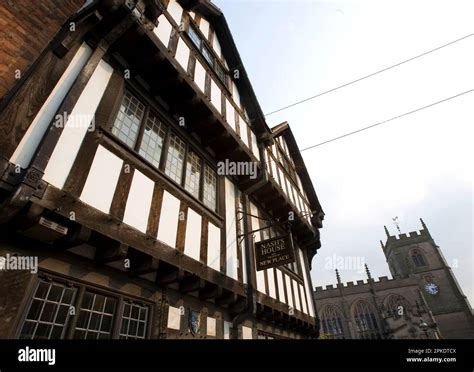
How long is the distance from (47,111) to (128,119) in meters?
1.57

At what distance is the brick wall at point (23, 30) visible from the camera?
3.52m

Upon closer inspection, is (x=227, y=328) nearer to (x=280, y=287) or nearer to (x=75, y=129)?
(x=280, y=287)

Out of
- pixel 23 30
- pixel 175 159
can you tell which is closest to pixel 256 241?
pixel 175 159

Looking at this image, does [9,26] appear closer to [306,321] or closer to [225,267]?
[225,267]

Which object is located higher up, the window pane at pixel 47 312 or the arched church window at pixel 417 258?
the arched church window at pixel 417 258

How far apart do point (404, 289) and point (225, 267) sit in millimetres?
47457

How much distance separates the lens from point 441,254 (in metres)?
47.2

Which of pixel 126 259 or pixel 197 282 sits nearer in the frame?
pixel 126 259

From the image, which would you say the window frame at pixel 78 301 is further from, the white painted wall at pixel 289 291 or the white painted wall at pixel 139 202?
the white painted wall at pixel 289 291

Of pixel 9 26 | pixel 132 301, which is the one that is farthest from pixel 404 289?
pixel 9 26

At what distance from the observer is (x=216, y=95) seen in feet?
26.6

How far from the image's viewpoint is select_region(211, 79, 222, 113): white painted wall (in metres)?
7.85

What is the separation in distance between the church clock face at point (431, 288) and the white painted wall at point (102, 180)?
5634 centimetres

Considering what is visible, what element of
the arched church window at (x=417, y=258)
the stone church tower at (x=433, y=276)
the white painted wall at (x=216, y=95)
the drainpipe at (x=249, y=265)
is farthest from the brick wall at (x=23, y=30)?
the arched church window at (x=417, y=258)
